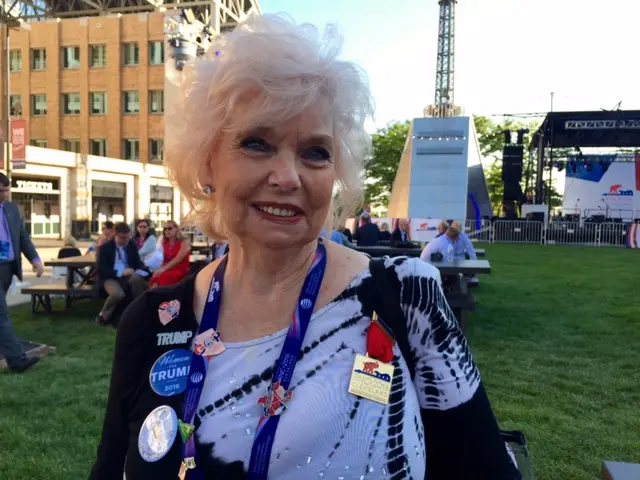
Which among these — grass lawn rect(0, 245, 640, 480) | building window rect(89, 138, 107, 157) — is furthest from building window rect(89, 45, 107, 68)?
grass lawn rect(0, 245, 640, 480)

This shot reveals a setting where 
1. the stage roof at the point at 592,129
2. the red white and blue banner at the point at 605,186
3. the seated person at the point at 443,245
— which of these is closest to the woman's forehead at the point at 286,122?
the seated person at the point at 443,245

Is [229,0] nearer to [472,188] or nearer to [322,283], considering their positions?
[472,188]

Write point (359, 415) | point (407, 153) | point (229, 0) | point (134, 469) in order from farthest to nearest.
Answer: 1. point (229, 0)
2. point (407, 153)
3. point (134, 469)
4. point (359, 415)

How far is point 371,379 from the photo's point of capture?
1185 mm

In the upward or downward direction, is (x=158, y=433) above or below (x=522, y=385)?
above

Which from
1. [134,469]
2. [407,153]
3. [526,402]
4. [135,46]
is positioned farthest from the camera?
[135,46]

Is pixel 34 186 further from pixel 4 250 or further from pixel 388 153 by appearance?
pixel 388 153

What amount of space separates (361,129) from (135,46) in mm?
38348

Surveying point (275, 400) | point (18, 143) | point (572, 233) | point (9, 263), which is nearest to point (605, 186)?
point (572, 233)

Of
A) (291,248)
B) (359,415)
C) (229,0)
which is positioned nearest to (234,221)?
(291,248)

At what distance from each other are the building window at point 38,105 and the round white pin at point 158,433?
40894 mm

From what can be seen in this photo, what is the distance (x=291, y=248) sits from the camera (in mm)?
1357

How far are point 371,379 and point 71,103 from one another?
132 ft

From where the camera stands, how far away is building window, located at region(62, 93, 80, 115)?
35.8 meters
